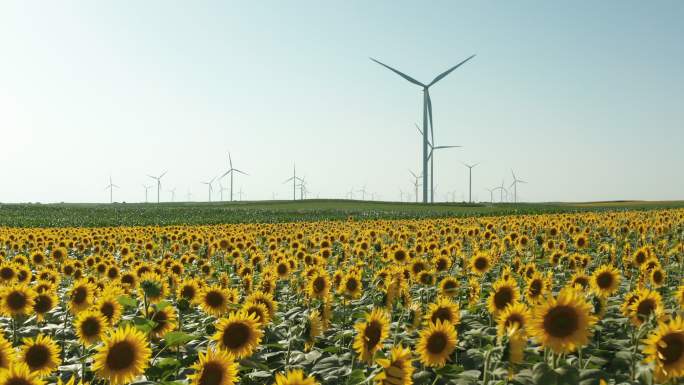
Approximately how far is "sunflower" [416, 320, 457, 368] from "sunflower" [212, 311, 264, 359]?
1638 mm

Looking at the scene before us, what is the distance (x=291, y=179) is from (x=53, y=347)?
13729 cm

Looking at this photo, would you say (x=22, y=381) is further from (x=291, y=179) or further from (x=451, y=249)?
(x=291, y=179)

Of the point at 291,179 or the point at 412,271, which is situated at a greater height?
the point at 291,179

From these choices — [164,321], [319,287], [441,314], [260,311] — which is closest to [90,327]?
[164,321]

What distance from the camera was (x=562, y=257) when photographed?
11273 millimetres

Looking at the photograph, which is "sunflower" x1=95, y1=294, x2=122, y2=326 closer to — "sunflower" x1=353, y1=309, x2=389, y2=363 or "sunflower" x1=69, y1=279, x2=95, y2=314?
"sunflower" x1=69, y1=279, x2=95, y2=314

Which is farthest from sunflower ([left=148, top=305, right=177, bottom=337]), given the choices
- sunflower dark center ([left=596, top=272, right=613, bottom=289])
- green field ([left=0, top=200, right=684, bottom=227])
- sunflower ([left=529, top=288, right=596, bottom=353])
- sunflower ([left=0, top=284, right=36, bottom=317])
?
green field ([left=0, top=200, right=684, bottom=227])

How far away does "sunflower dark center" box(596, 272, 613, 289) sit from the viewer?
7.21m

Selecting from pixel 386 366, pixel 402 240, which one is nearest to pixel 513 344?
pixel 386 366

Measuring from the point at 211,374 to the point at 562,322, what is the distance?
9.08 feet

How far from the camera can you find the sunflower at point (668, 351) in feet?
13.1

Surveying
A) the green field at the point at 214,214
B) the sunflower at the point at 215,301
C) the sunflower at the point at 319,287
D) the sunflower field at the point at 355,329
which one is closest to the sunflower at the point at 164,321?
the sunflower field at the point at 355,329

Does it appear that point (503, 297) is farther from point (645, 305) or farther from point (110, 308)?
point (110, 308)

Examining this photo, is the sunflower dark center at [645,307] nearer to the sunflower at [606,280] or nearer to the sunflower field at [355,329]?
the sunflower field at [355,329]
